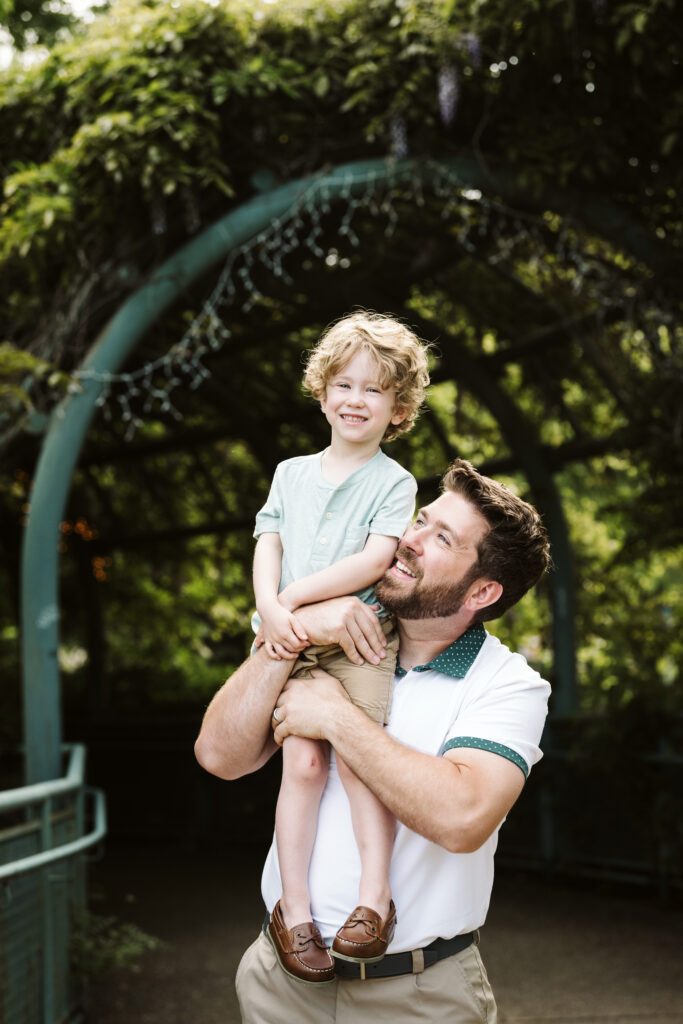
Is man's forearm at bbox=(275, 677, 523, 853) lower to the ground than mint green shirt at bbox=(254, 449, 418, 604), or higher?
lower

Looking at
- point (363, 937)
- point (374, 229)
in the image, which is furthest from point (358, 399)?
point (374, 229)

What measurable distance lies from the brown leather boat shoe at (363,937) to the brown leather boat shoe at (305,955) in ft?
0.23

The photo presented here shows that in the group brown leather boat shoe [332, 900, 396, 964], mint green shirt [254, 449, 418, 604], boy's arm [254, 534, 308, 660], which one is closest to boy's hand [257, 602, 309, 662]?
boy's arm [254, 534, 308, 660]

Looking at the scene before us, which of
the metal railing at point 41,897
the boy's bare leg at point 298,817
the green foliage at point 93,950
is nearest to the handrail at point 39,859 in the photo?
the metal railing at point 41,897

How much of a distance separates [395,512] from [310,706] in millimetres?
434

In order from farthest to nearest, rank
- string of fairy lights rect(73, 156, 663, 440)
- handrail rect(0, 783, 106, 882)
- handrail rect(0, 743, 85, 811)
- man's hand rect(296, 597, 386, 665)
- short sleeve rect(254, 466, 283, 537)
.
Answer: string of fairy lights rect(73, 156, 663, 440)
handrail rect(0, 743, 85, 811)
handrail rect(0, 783, 106, 882)
short sleeve rect(254, 466, 283, 537)
man's hand rect(296, 597, 386, 665)

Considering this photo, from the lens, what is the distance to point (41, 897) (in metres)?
4.36

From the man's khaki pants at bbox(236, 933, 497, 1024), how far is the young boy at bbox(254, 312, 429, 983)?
2.8 inches

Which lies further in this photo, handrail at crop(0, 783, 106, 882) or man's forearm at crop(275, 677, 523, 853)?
handrail at crop(0, 783, 106, 882)

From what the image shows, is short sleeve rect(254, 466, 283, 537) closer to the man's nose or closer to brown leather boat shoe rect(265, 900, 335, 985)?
the man's nose

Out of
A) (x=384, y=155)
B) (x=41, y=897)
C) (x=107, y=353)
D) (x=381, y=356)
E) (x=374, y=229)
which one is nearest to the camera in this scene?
(x=381, y=356)

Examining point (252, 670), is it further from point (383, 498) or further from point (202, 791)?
point (202, 791)

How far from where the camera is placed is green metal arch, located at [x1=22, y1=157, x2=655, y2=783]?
5.16m

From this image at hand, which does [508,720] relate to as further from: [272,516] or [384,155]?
[384,155]
